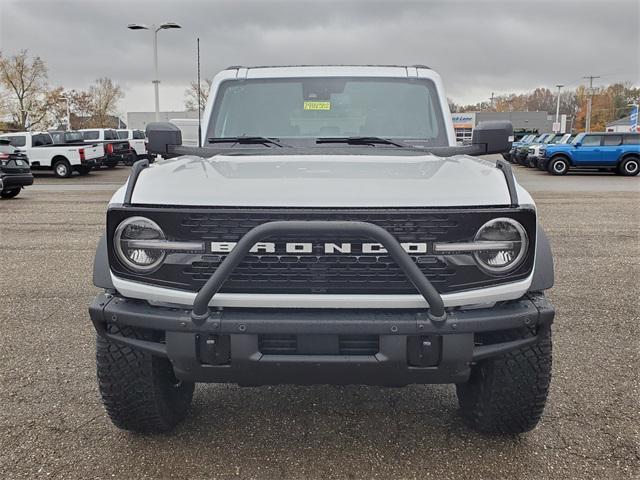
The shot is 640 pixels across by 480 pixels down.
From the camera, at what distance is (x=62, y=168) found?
2294 cm

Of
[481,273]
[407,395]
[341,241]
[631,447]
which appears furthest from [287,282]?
[631,447]

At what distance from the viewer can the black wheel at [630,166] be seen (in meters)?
24.2

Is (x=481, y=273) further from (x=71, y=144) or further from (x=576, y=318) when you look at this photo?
(x=71, y=144)

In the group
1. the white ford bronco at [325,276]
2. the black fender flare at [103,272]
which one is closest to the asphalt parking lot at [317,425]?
the white ford bronco at [325,276]

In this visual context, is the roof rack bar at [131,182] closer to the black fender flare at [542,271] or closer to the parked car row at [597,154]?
the black fender flare at [542,271]

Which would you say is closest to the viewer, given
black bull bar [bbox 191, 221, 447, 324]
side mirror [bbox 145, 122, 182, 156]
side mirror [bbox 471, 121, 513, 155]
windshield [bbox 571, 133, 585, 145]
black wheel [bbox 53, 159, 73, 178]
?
black bull bar [bbox 191, 221, 447, 324]

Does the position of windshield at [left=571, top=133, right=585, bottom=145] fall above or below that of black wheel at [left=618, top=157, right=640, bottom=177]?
above

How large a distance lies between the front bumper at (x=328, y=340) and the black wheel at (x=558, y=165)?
24267mm

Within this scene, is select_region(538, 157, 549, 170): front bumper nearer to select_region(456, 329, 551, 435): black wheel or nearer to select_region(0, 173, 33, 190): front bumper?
select_region(0, 173, 33, 190): front bumper

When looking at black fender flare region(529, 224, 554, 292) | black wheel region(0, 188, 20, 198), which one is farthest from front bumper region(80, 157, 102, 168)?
black fender flare region(529, 224, 554, 292)

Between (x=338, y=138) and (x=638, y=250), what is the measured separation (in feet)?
21.1

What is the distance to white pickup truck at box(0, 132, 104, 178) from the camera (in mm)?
22688

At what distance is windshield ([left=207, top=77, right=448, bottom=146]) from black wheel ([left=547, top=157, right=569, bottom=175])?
74.3ft

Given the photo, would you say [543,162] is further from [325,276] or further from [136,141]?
[325,276]
